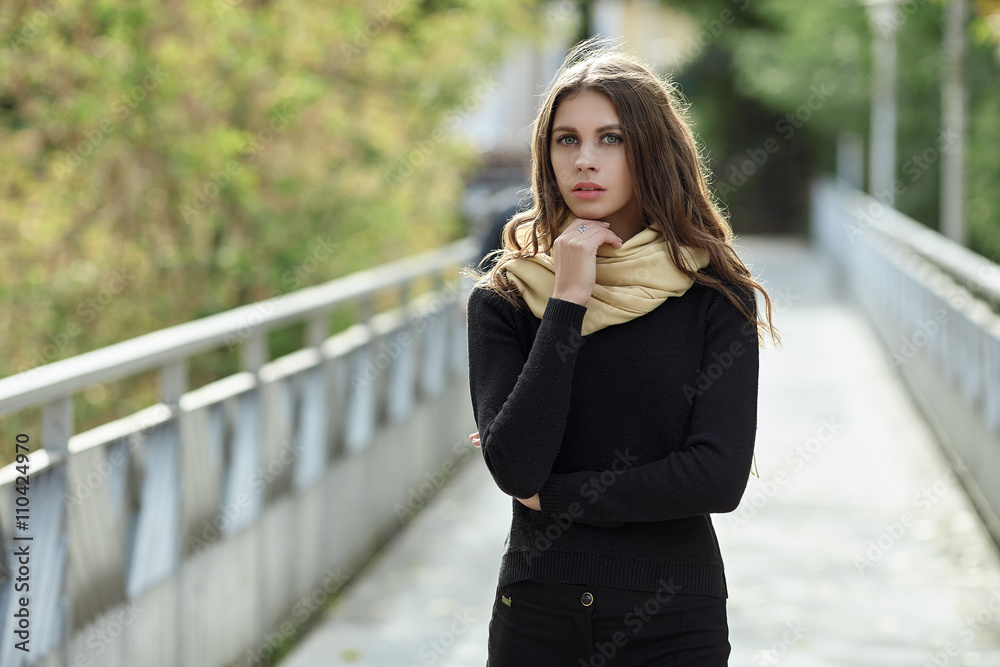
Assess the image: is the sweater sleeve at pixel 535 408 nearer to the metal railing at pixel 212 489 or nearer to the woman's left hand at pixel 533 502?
the woman's left hand at pixel 533 502

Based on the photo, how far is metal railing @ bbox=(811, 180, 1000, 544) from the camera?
25.3 ft

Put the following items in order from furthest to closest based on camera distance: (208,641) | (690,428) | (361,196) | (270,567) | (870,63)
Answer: (870,63)
(361,196)
(270,567)
(208,641)
(690,428)

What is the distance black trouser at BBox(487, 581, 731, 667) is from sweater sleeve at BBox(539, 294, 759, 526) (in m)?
0.14

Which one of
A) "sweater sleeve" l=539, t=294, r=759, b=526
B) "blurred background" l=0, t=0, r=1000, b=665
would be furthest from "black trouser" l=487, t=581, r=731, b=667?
"blurred background" l=0, t=0, r=1000, b=665

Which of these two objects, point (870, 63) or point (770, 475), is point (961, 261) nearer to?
point (770, 475)

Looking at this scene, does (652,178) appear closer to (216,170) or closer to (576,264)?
(576,264)

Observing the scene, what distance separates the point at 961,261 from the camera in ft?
29.9

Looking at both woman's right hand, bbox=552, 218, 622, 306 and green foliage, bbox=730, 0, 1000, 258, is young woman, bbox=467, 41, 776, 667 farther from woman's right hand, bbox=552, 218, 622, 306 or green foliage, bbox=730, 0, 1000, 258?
green foliage, bbox=730, 0, 1000, 258

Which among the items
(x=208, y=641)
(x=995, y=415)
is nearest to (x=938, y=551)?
(x=995, y=415)

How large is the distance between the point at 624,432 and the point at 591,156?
0.49 metres

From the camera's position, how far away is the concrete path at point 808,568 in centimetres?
573

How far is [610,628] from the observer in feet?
8.34

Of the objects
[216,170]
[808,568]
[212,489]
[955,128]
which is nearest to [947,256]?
[808,568]

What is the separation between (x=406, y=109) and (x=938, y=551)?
6.47 meters
